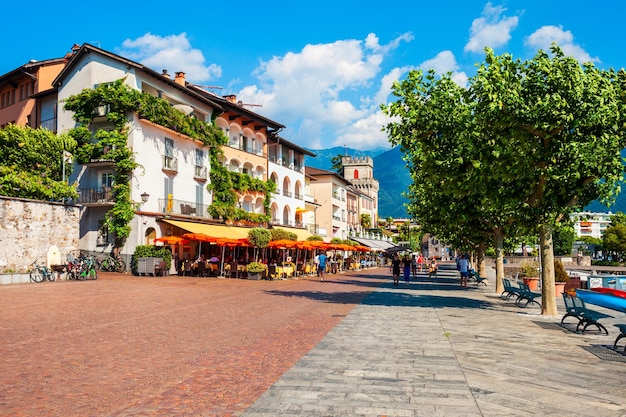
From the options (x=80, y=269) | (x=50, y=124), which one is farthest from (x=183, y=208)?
(x=80, y=269)

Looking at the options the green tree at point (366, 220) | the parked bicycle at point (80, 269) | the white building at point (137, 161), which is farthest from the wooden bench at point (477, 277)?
the green tree at point (366, 220)

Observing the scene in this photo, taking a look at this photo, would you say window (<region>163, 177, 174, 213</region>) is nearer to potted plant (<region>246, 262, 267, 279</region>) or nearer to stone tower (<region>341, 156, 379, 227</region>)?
potted plant (<region>246, 262, 267, 279</region>)

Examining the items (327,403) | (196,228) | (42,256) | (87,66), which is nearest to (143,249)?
(196,228)

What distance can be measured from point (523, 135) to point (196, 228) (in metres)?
23.5

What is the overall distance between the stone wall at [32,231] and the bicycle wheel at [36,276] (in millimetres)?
852

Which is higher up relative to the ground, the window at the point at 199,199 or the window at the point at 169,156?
the window at the point at 169,156

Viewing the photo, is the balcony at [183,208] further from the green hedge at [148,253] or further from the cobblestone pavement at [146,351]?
the cobblestone pavement at [146,351]

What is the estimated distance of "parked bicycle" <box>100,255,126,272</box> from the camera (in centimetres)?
3325

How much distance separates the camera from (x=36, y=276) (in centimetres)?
2406

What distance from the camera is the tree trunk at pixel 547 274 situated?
15.2m

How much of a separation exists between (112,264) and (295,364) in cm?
2837

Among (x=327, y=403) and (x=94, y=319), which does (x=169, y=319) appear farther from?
(x=327, y=403)

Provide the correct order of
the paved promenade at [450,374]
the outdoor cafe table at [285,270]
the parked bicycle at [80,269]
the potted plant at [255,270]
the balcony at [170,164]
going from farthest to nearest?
the balcony at [170,164] → the outdoor cafe table at [285,270] → the potted plant at [255,270] → the parked bicycle at [80,269] → the paved promenade at [450,374]

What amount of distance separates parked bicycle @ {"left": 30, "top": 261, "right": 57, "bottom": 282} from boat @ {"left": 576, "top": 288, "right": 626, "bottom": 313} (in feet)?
71.2
